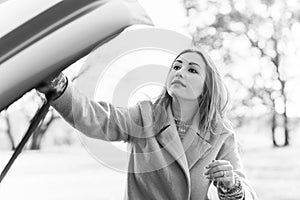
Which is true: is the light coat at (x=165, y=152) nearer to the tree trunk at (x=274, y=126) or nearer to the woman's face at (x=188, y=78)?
the woman's face at (x=188, y=78)

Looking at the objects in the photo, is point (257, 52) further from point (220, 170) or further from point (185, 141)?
point (220, 170)

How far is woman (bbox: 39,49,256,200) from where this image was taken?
0.74 m

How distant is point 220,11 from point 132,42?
159 cm

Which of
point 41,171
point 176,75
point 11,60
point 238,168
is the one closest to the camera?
point 11,60

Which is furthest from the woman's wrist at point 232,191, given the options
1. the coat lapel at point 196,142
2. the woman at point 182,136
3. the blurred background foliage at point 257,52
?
the blurred background foliage at point 257,52

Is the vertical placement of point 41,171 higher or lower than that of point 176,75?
lower

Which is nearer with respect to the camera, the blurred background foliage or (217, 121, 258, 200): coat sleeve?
(217, 121, 258, 200): coat sleeve

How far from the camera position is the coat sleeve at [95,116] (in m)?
0.52

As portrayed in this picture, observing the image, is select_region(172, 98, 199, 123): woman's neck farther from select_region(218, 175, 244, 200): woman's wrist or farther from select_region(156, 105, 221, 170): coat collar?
select_region(218, 175, 244, 200): woman's wrist

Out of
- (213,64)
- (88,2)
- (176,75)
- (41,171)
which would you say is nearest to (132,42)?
(88,2)

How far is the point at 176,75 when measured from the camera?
0.74 metres

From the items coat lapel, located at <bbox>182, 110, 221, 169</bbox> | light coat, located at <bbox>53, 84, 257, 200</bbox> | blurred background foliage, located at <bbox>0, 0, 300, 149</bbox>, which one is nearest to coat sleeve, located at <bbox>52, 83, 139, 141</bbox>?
light coat, located at <bbox>53, 84, 257, 200</bbox>

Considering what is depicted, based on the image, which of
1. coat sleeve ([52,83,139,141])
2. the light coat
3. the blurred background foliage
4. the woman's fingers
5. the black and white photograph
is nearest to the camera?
the black and white photograph

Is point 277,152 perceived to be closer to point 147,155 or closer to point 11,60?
point 147,155
